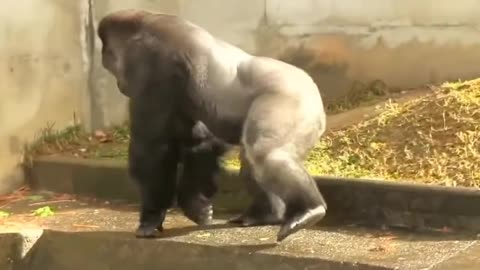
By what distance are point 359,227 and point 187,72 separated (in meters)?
1.18

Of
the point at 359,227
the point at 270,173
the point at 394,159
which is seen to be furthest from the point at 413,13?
the point at 270,173

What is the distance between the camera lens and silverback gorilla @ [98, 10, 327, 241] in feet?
13.9

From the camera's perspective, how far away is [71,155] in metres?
6.25

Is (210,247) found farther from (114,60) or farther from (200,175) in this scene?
(114,60)

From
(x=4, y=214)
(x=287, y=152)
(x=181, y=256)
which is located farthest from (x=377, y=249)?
(x=4, y=214)

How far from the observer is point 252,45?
283 inches

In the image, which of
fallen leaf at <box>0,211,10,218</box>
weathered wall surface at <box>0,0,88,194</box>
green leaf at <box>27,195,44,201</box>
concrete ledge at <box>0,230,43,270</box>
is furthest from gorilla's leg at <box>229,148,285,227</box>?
weathered wall surface at <box>0,0,88,194</box>

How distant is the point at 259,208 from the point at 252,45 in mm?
2419

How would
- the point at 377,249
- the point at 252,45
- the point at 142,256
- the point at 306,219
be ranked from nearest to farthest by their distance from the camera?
the point at 306,219 < the point at 377,249 < the point at 142,256 < the point at 252,45

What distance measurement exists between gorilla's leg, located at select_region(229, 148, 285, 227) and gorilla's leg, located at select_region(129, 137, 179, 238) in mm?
379

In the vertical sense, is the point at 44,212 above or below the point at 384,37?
below

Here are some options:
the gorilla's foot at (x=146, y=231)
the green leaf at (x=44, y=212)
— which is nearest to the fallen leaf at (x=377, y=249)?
the gorilla's foot at (x=146, y=231)

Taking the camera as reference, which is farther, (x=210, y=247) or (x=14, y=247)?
(x=14, y=247)

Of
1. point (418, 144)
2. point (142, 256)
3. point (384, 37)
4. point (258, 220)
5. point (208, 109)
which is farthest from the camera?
point (384, 37)
